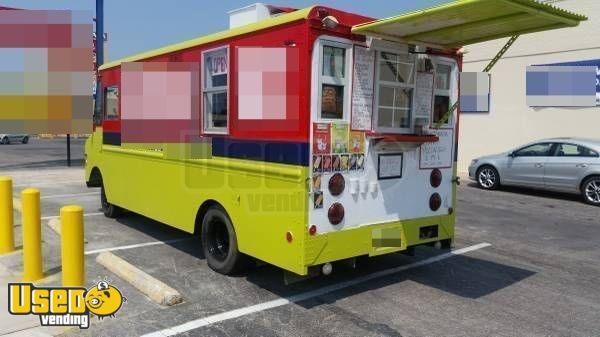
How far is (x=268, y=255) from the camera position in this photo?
16.6 feet

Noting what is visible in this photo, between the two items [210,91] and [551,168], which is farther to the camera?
[551,168]

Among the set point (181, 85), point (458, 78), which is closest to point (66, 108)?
point (181, 85)

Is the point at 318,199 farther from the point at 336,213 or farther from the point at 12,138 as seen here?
the point at 12,138

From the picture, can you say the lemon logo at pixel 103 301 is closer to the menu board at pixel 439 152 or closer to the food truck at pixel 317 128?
the food truck at pixel 317 128

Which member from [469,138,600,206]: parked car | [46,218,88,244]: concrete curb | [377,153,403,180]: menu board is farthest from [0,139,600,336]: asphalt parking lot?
[469,138,600,206]: parked car

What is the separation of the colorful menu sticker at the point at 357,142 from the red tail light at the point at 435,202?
1.28m

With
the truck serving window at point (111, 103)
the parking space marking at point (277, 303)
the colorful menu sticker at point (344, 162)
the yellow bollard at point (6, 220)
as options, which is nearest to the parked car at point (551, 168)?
the parking space marking at point (277, 303)

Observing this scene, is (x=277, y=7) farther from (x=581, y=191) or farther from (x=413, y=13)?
(x=581, y=191)

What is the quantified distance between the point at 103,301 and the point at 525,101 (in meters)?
14.5

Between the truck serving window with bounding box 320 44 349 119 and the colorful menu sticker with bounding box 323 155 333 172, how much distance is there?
1.24ft

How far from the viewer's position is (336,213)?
4.94 metres

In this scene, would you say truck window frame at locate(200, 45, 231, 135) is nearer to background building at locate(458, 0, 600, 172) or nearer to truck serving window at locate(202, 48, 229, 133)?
truck serving window at locate(202, 48, 229, 133)

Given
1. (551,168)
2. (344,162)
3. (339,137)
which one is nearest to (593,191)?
(551,168)

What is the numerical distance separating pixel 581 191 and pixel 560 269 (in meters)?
6.24
